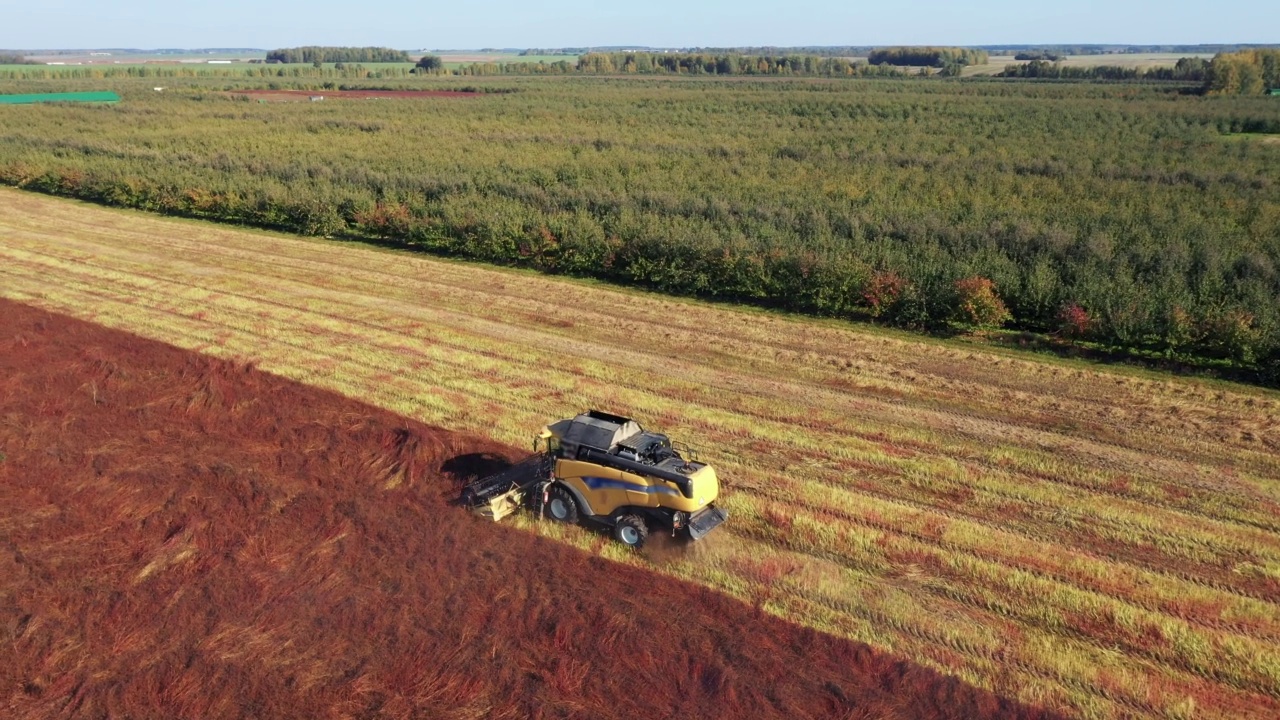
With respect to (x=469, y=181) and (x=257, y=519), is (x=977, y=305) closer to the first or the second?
(x=257, y=519)

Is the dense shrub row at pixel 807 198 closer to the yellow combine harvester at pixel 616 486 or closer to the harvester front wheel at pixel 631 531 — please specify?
the yellow combine harvester at pixel 616 486

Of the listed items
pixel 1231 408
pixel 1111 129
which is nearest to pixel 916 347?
pixel 1231 408

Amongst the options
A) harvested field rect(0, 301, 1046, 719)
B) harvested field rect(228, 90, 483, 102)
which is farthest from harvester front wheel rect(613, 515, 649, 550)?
harvested field rect(228, 90, 483, 102)

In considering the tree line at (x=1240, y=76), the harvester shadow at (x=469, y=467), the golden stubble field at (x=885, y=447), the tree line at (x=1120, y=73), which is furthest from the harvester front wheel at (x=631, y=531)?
the tree line at (x=1120, y=73)

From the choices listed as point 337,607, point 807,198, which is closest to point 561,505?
point 337,607

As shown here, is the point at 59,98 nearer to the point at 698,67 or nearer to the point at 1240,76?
the point at 698,67

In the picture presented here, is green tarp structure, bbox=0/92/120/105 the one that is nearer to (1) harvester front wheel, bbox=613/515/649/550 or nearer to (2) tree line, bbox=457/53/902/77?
(2) tree line, bbox=457/53/902/77
